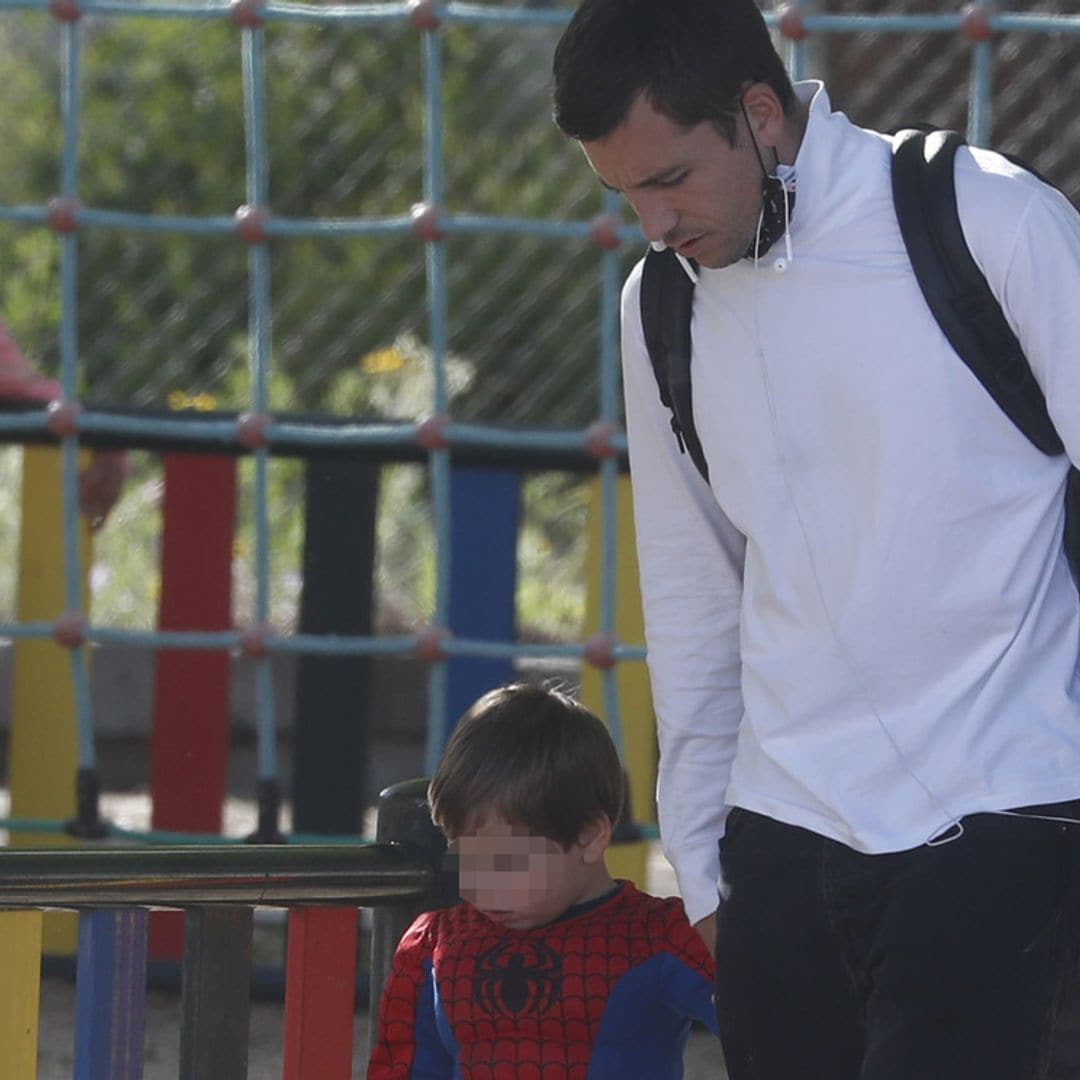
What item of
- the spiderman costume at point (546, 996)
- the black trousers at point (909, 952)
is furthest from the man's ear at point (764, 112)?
the spiderman costume at point (546, 996)

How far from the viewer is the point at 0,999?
1.72 meters

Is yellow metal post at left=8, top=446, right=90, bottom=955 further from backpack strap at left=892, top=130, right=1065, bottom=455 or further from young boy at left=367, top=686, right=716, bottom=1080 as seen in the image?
backpack strap at left=892, top=130, right=1065, bottom=455

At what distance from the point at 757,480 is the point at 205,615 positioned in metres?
2.21

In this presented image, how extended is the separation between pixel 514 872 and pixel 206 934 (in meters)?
0.30

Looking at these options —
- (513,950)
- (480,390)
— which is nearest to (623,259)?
(480,390)

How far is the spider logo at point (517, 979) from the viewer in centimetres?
195

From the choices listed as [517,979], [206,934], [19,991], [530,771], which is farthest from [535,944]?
[19,991]

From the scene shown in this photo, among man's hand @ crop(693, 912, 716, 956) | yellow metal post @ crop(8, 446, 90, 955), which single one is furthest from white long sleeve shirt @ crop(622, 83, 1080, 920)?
yellow metal post @ crop(8, 446, 90, 955)

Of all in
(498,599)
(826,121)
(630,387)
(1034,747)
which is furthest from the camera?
(498,599)

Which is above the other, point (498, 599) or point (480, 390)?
point (480, 390)

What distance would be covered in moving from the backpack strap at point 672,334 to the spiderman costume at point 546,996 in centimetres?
47

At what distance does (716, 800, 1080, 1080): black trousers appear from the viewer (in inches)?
60.1

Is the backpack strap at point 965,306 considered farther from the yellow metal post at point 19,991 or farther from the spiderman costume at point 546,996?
the yellow metal post at point 19,991

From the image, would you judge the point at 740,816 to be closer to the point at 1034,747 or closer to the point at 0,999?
the point at 1034,747
